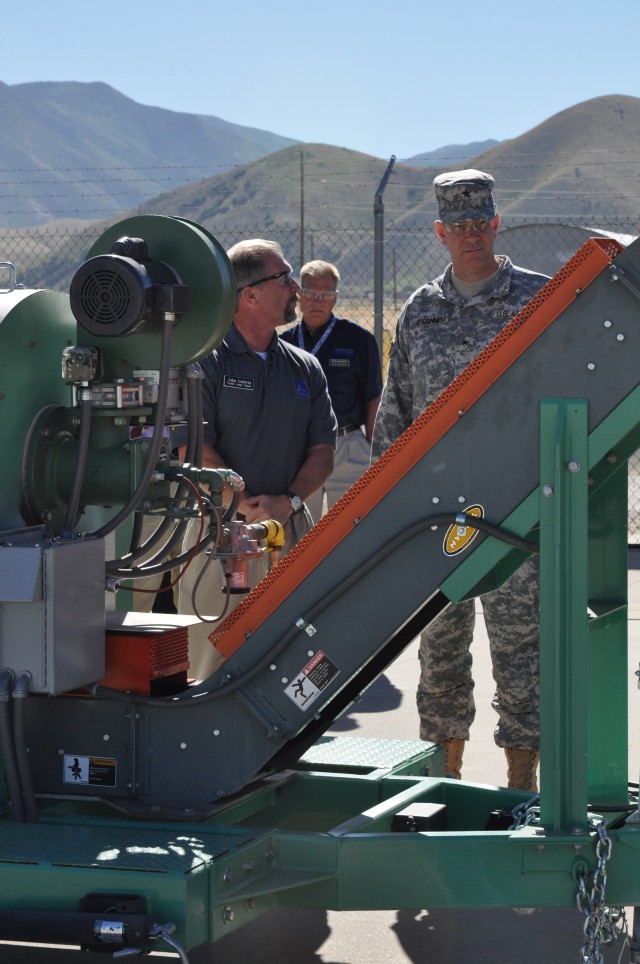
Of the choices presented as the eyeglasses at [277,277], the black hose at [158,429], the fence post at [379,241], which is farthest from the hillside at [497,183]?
the black hose at [158,429]

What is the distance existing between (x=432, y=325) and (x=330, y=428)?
724 millimetres

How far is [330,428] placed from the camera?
5453 millimetres

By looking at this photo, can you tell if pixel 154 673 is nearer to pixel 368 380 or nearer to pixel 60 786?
pixel 60 786

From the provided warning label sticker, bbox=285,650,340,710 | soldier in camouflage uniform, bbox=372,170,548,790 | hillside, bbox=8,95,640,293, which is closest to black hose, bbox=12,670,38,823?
warning label sticker, bbox=285,650,340,710

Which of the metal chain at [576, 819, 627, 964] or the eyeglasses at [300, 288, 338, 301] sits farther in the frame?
the eyeglasses at [300, 288, 338, 301]

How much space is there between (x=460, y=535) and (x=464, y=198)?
1.87 meters

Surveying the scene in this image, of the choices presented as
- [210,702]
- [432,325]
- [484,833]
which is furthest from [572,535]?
[432,325]

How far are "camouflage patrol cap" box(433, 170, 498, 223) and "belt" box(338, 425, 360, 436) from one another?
8.96ft

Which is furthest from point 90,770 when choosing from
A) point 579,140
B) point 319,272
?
point 579,140

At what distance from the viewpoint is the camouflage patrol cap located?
189 inches

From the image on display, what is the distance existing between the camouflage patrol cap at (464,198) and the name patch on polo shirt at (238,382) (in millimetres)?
971

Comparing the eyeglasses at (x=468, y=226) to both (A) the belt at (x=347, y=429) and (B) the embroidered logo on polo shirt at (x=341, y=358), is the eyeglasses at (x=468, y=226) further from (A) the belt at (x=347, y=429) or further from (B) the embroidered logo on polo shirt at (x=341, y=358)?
(A) the belt at (x=347, y=429)

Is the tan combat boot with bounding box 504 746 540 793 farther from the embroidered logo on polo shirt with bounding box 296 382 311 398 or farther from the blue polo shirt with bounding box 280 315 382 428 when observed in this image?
the blue polo shirt with bounding box 280 315 382 428

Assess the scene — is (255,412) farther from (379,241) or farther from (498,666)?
(379,241)
